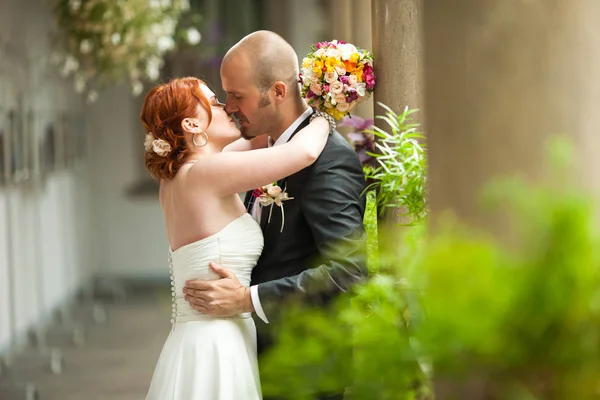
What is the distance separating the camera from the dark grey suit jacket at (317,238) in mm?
2883

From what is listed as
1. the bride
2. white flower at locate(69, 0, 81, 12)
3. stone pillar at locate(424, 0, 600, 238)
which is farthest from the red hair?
white flower at locate(69, 0, 81, 12)

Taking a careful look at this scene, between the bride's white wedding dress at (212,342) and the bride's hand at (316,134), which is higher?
the bride's hand at (316,134)

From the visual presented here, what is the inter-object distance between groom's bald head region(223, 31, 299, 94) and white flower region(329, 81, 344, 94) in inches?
6.4

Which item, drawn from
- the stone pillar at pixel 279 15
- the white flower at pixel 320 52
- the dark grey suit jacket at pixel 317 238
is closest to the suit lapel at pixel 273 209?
the dark grey suit jacket at pixel 317 238

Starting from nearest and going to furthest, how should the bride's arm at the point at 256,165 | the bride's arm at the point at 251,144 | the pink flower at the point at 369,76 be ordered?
the bride's arm at the point at 256,165 → the pink flower at the point at 369,76 → the bride's arm at the point at 251,144

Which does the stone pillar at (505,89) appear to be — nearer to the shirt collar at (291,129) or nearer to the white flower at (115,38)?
the shirt collar at (291,129)

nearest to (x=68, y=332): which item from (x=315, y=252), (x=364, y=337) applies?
(x=315, y=252)

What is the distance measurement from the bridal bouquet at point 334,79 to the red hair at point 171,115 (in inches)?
13.9

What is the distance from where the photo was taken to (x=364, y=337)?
4.19 ft

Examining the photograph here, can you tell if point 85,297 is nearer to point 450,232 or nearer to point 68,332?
point 68,332

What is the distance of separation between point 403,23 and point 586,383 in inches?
92.8

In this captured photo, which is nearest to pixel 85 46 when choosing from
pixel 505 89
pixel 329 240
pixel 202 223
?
pixel 202 223

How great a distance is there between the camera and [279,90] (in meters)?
3.09

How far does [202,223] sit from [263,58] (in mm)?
581
